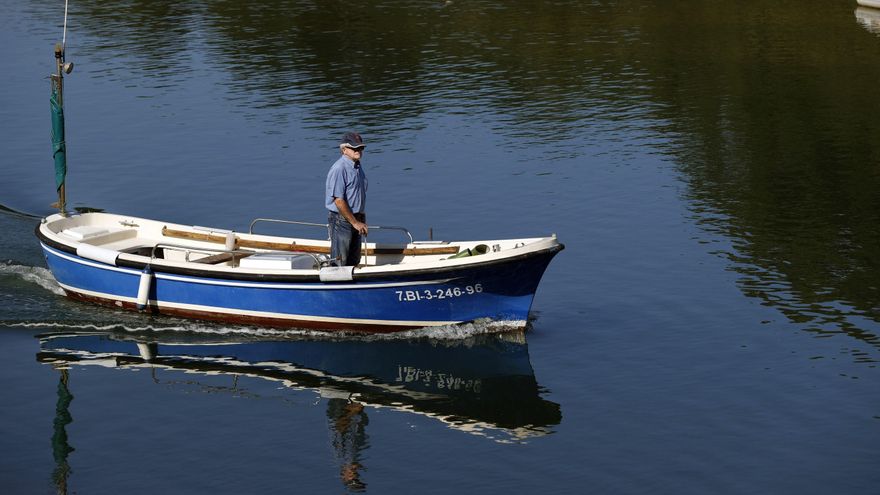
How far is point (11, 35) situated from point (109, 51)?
19.7 feet

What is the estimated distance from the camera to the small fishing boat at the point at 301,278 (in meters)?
22.9

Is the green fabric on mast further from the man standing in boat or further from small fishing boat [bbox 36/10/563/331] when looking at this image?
the man standing in boat

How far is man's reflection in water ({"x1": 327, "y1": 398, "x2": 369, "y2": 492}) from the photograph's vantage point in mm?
18703

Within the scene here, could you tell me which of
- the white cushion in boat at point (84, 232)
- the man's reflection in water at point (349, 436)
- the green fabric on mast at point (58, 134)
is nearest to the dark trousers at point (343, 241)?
the man's reflection in water at point (349, 436)

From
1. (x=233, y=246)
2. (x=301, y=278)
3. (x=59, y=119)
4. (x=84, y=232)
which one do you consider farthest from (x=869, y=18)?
(x=301, y=278)

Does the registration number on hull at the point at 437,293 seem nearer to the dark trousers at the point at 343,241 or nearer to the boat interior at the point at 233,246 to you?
the boat interior at the point at 233,246

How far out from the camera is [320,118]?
42125 millimetres

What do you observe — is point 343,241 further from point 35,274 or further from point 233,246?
point 35,274

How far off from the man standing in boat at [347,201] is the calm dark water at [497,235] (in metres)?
1.61

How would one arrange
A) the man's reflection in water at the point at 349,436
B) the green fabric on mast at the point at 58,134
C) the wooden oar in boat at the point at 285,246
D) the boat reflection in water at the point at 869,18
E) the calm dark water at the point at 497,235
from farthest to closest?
1. the boat reflection in water at the point at 869,18
2. the green fabric on mast at the point at 58,134
3. the wooden oar in boat at the point at 285,246
4. the calm dark water at the point at 497,235
5. the man's reflection in water at the point at 349,436

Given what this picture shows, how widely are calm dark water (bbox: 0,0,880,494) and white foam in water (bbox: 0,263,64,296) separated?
3.6 inches

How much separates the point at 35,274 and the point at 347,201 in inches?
312

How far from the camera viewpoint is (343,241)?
23672 millimetres

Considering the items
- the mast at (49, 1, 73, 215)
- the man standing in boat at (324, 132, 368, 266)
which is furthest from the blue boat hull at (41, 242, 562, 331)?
the mast at (49, 1, 73, 215)
